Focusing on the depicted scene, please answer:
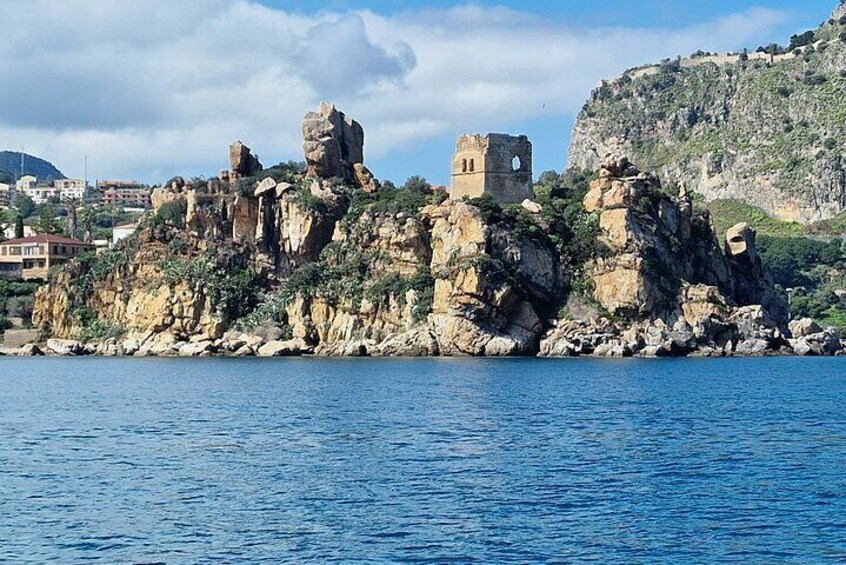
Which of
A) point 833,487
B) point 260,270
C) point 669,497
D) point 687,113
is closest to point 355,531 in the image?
point 669,497

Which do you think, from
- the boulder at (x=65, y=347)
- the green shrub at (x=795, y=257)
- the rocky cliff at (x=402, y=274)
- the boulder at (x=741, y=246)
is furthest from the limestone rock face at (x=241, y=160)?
the green shrub at (x=795, y=257)

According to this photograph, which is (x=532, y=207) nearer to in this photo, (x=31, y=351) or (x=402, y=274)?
(x=402, y=274)

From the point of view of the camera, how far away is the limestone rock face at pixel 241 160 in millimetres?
102500

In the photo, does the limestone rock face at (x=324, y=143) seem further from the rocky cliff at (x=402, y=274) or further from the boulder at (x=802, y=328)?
the boulder at (x=802, y=328)

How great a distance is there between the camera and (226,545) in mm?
24703

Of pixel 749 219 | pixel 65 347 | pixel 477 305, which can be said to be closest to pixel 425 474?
pixel 477 305

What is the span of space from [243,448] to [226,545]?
13.0m

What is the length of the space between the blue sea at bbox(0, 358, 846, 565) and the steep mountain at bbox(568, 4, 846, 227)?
103m

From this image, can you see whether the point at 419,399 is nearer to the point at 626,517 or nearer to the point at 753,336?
the point at 626,517

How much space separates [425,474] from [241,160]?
72.8 meters

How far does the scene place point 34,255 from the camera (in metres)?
114

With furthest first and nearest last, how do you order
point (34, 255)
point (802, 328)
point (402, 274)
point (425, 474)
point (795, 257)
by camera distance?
point (795, 257), point (34, 255), point (802, 328), point (402, 274), point (425, 474)

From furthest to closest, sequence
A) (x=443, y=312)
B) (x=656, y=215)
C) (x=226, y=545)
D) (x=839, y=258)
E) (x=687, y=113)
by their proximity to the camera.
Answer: (x=687, y=113) → (x=839, y=258) → (x=656, y=215) → (x=443, y=312) → (x=226, y=545)

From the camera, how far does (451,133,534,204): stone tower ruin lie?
318 ft
